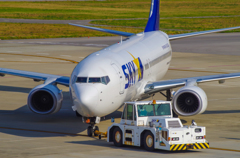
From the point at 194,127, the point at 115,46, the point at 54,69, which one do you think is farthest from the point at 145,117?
the point at 54,69

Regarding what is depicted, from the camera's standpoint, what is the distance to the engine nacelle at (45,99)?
27.1 metres

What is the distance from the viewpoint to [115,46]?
3023 centimetres

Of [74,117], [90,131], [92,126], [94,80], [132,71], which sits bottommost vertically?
[90,131]

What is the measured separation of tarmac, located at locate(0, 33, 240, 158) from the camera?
69.4ft

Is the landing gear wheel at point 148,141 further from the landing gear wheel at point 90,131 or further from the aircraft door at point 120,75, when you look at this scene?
the aircraft door at point 120,75

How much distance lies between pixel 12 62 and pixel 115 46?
101 ft

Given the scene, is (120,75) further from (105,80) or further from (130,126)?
(130,126)

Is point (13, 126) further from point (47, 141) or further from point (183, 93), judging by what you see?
point (183, 93)

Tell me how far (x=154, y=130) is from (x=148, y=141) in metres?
0.80

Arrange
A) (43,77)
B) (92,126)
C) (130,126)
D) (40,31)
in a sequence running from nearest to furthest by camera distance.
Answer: (130,126)
(92,126)
(43,77)
(40,31)

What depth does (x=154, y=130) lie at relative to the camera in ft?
68.1

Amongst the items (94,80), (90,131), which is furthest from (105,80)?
(90,131)

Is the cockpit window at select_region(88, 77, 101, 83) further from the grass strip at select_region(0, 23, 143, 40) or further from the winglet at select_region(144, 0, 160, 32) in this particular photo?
the grass strip at select_region(0, 23, 143, 40)

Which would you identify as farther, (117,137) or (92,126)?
(92,126)
